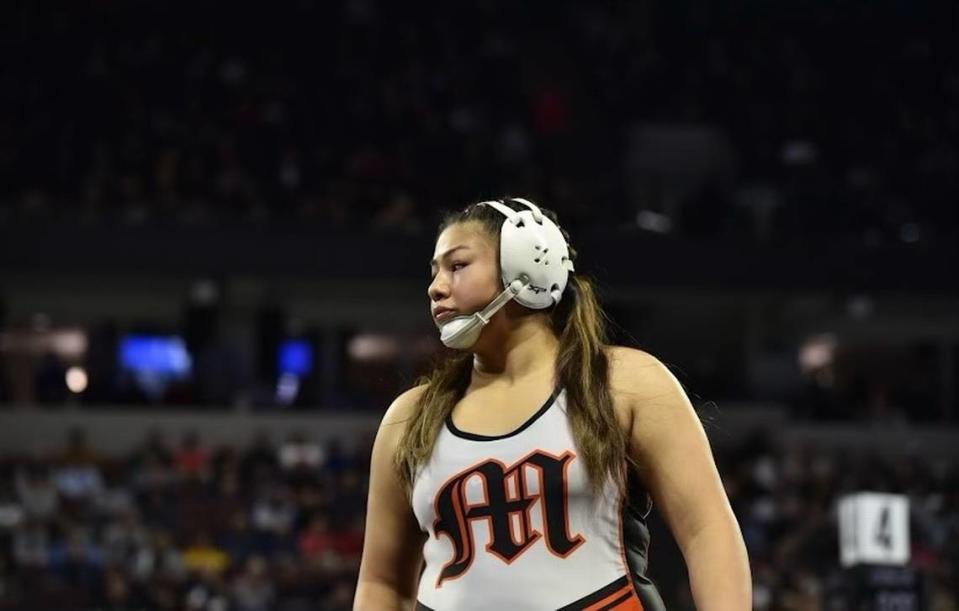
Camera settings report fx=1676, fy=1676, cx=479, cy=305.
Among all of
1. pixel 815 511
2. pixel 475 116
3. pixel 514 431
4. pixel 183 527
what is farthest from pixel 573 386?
pixel 475 116

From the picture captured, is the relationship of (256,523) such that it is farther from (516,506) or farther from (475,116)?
(516,506)

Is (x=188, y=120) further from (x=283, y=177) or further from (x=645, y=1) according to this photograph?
(x=645, y=1)

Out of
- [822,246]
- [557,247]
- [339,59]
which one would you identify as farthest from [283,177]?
[557,247]

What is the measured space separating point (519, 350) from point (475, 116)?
19895 mm

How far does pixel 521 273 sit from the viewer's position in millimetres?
3094

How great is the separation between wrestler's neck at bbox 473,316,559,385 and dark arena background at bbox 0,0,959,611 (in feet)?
40.5

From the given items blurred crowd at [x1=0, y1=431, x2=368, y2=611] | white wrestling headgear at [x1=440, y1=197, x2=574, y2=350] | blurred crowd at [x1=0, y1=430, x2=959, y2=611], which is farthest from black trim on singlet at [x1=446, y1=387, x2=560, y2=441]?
blurred crowd at [x1=0, y1=431, x2=368, y2=611]

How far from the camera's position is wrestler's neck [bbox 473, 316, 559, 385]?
10.4 ft

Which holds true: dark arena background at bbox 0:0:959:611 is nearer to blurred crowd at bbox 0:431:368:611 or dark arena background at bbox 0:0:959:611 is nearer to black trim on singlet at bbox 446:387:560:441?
blurred crowd at bbox 0:431:368:611

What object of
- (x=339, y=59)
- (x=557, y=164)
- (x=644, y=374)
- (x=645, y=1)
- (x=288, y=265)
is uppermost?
(x=645, y=1)

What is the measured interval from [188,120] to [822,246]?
8.29 meters

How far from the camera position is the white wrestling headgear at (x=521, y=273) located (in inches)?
122

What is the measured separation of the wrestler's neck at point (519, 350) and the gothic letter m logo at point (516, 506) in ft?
0.75

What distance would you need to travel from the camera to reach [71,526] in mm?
15109
